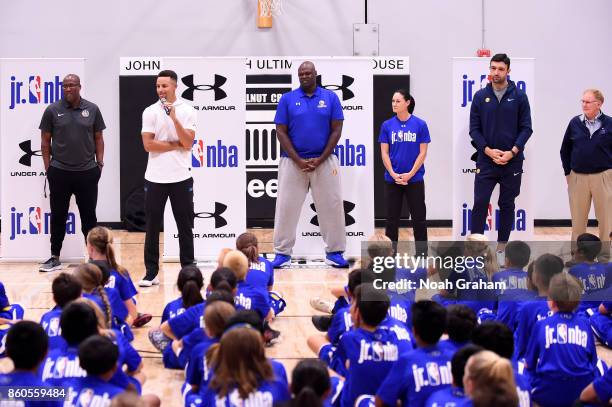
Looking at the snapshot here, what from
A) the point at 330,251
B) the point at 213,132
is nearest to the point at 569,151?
the point at 330,251

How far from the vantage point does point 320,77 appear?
10.8 metres

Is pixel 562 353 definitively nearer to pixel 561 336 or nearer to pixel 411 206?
pixel 561 336

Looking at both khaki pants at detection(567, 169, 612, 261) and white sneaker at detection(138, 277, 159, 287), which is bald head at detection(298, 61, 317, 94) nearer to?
white sneaker at detection(138, 277, 159, 287)

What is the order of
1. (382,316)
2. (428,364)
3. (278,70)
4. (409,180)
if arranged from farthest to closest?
1. (278,70)
2. (409,180)
3. (382,316)
4. (428,364)

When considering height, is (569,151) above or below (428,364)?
above

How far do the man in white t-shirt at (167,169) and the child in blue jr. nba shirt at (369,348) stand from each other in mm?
4202

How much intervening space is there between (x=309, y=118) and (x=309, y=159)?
1.40 ft

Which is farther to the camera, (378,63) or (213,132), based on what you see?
(378,63)

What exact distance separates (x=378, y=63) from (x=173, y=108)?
4640 millimetres

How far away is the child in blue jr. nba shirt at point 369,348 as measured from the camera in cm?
549

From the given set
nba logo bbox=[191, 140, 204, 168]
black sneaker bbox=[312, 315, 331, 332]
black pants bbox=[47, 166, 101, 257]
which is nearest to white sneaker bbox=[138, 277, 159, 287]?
black pants bbox=[47, 166, 101, 257]

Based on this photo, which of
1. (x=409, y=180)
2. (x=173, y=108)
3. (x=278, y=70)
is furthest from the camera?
(x=278, y=70)

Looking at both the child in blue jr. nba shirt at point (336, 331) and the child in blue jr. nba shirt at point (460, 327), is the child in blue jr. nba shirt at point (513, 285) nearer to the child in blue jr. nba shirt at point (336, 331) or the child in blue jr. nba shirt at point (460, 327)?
the child in blue jr. nba shirt at point (336, 331)

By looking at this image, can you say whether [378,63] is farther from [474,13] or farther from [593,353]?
[593,353]
